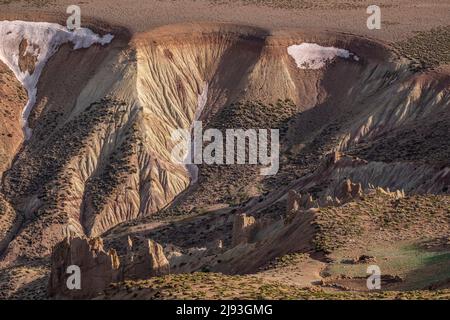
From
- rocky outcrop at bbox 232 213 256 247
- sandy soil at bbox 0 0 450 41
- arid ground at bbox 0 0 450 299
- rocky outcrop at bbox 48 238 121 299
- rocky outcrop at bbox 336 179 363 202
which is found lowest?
rocky outcrop at bbox 48 238 121 299

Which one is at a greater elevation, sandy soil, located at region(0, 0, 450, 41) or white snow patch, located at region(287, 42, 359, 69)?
sandy soil, located at region(0, 0, 450, 41)

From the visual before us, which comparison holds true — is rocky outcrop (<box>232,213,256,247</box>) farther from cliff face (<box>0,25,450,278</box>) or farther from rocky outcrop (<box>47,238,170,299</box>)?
cliff face (<box>0,25,450,278</box>)

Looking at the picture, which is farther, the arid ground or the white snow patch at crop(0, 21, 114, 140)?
the white snow patch at crop(0, 21, 114, 140)

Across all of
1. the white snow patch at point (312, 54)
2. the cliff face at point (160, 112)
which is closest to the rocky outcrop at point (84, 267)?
the cliff face at point (160, 112)

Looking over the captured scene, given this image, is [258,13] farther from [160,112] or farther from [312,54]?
[160,112]

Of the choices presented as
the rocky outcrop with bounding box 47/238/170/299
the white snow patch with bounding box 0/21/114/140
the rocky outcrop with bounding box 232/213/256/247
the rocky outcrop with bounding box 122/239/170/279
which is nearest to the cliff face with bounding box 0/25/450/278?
the white snow patch with bounding box 0/21/114/140

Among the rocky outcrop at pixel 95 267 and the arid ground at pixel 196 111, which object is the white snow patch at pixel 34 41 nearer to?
the arid ground at pixel 196 111

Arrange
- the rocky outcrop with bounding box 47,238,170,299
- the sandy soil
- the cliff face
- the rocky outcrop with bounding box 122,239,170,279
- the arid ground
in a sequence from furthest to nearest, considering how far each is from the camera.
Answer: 1. the sandy soil
2. the cliff face
3. the arid ground
4. the rocky outcrop with bounding box 122,239,170,279
5. the rocky outcrop with bounding box 47,238,170,299
